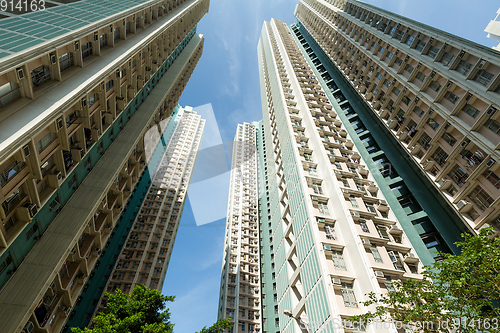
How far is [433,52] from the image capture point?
28.9 meters

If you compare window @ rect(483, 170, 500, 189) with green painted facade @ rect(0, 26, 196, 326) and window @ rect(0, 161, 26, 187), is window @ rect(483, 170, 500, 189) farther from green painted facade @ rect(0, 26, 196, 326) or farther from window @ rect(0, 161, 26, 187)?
green painted facade @ rect(0, 26, 196, 326)

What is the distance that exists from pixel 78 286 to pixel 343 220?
2407 cm

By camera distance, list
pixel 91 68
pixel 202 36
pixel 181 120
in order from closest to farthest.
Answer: pixel 91 68 < pixel 202 36 < pixel 181 120

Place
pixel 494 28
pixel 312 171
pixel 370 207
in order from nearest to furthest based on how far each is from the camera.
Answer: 1. pixel 370 207
2. pixel 312 171
3. pixel 494 28

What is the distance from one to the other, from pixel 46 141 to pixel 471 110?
34068 millimetres

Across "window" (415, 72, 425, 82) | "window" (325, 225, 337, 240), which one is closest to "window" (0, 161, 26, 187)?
"window" (325, 225, 337, 240)

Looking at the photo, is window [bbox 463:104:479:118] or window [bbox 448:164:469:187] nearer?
window [bbox 448:164:469:187]

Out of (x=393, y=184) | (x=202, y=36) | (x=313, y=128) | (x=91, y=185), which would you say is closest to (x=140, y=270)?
(x=91, y=185)

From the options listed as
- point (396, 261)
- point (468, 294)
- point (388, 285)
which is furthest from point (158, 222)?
point (468, 294)

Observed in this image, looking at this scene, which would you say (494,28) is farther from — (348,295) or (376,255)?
(348,295)

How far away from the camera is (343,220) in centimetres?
2291

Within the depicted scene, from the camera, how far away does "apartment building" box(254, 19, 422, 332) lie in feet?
61.2

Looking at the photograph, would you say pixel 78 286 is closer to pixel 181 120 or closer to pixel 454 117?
pixel 454 117

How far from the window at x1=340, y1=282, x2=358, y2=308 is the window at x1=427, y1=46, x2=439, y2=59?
2772 cm
